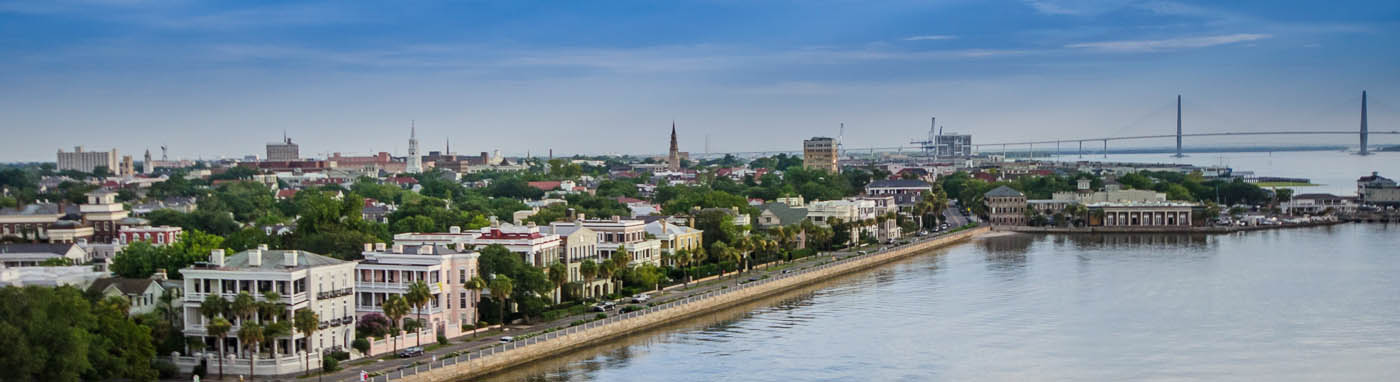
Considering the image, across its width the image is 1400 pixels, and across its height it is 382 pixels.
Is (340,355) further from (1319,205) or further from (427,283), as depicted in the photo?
(1319,205)

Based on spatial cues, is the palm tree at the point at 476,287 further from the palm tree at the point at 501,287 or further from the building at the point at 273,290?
the building at the point at 273,290

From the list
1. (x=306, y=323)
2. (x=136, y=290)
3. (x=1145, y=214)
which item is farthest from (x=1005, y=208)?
(x=306, y=323)

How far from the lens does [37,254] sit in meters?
49.4

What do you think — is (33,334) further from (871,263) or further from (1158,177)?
(1158,177)

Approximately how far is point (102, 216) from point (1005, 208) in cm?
5868

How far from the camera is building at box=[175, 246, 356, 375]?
31516 mm

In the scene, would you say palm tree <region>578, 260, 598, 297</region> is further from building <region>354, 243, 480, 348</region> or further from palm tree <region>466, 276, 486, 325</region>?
building <region>354, 243, 480, 348</region>

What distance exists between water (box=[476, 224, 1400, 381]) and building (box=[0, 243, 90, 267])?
21805mm

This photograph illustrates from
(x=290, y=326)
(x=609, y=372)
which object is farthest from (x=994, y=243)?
(x=290, y=326)

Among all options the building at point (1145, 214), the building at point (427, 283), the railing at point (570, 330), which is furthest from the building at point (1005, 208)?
the building at point (427, 283)

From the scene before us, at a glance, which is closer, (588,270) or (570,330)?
(570,330)

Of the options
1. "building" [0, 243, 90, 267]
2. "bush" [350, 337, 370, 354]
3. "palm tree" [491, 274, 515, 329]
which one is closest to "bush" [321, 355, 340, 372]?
"bush" [350, 337, 370, 354]

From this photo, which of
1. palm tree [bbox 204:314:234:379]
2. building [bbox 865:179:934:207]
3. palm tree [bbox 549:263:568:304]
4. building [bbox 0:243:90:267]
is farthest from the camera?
building [bbox 865:179:934:207]

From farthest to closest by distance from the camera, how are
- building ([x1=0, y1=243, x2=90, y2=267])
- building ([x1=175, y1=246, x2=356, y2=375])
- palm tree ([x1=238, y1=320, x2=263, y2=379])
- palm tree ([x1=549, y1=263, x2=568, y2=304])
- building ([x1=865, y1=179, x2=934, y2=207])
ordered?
1. building ([x1=865, y1=179, x2=934, y2=207])
2. building ([x1=0, y1=243, x2=90, y2=267])
3. palm tree ([x1=549, y1=263, x2=568, y2=304])
4. building ([x1=175, y1=246, x2=356, y2=375])
5. palm tree ([x1=238, y1=320, x2=263, y2=379])
